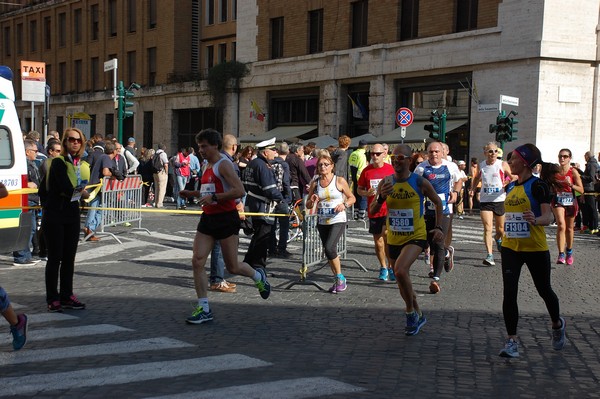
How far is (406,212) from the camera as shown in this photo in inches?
318

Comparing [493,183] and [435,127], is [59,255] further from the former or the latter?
[435,127]

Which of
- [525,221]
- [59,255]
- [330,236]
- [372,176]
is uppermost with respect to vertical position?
[372,176]

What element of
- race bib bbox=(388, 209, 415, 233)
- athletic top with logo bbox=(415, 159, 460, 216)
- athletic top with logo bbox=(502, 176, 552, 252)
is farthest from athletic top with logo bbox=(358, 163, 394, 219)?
athletic top with logo bbox=(502, 176, 552, 252)

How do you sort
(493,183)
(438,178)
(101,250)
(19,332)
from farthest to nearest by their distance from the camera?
(101,250)
(493,183)
(438,178)
(19,332)

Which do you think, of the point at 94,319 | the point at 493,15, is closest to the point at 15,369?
the point at 94,319

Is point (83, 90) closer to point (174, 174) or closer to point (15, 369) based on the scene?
point (174, 174)

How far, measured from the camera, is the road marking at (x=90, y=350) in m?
6.60

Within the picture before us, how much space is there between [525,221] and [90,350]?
3696 mm

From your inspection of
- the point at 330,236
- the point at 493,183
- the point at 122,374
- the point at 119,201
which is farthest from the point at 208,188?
the point at 119,201

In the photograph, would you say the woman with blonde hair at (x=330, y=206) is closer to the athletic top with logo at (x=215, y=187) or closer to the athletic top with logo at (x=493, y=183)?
the athletic top with logo at (x=215, y=187)

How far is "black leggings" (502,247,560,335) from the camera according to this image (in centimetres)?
696

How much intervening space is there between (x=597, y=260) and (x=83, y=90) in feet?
137

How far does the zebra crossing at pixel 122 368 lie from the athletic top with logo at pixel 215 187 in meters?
1.39

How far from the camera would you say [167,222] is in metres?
19.6
